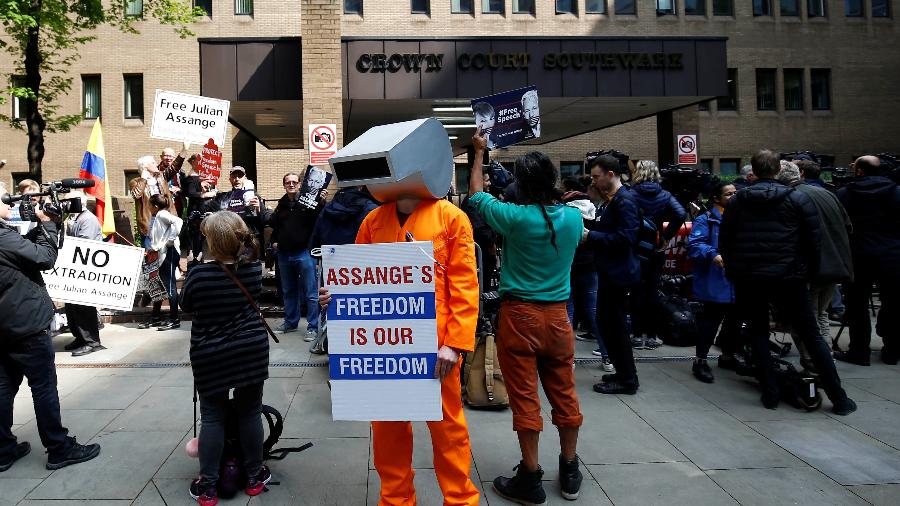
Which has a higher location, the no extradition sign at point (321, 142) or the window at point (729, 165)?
the window at point (729, 165)

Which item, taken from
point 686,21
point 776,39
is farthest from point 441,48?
point 776,39

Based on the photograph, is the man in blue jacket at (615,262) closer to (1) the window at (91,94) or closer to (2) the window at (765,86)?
(1) the window at (91,94)

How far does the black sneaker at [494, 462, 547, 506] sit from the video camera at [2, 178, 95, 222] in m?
3.24

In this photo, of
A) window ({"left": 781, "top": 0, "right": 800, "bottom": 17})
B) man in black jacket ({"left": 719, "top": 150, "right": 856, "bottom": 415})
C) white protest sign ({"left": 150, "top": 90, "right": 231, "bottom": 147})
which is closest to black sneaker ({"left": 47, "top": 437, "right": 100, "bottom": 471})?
man in black jacket ({"left": 719, "top": 150, "right": 856, "bottom": 415})

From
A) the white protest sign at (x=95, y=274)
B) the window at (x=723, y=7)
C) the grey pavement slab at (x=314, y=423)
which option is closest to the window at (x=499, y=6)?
the window at (x=723, y=7)

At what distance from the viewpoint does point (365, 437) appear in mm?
4691

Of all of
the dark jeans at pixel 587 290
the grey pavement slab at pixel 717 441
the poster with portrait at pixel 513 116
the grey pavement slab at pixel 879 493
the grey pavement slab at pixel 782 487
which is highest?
the poster with portrait at pixel 513 116

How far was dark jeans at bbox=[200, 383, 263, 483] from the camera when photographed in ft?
11.8

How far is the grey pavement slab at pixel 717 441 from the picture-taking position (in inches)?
165

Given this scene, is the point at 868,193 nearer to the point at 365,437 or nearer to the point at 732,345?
the point at 732,345

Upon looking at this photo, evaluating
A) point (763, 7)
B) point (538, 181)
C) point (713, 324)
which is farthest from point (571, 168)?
point (538, 181)

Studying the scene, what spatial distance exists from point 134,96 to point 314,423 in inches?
999

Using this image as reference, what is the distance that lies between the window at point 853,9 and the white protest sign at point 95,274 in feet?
105

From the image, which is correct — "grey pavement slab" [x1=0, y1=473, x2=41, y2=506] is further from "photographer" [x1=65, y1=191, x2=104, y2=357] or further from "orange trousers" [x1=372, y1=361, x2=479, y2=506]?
"photographer" [x1=65, y1=191, x2=104, y2=357]
